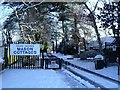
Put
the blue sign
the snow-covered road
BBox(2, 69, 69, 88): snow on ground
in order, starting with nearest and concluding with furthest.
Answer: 1. BBox(2, 69, 69, 88): snow on ground
2. the snow-covered road
3. the blue sign

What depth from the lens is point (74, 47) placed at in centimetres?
5347

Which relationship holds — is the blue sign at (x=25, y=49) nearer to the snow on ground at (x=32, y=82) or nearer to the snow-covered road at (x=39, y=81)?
the snow-covered road at (x=39, y=81)

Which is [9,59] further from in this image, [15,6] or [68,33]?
[68,33]

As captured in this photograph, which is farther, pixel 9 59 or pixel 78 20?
pixel 78 20

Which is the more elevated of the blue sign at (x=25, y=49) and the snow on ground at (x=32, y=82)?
the blue sign at (x=25, y=49)

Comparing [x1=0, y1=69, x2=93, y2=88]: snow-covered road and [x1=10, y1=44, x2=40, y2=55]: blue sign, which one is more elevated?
[x1=10, y1=44, x2=40, y2=55]: blue sign

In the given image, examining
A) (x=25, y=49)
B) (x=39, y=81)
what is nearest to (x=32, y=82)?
(x=39, y=81)

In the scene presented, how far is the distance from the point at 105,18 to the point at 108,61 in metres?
3.52

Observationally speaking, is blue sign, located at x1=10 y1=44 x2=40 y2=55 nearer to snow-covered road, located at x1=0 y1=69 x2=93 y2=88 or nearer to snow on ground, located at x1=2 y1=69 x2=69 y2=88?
snow-covered road, located at x1=0 y1=69 x2=93 y2=88

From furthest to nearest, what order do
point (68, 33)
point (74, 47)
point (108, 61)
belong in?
1. point (74, 47)
2. point (68, 33)
3. point (108, 61)

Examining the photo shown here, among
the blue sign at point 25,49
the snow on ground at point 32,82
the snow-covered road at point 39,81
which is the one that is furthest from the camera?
the blue sign at point 25,49

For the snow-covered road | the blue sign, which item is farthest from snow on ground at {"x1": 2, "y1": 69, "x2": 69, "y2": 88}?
the blue sign

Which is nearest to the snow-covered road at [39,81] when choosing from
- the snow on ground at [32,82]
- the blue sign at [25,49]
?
the snow on ground at [32,82]

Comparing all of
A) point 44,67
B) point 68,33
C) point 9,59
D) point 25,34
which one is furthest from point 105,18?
point 68,33
